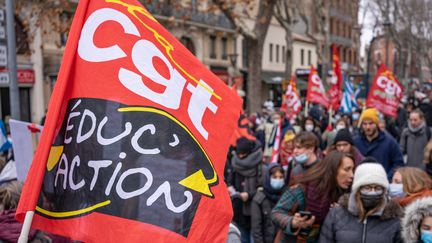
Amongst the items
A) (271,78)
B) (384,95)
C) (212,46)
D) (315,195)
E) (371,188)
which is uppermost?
(212,46)

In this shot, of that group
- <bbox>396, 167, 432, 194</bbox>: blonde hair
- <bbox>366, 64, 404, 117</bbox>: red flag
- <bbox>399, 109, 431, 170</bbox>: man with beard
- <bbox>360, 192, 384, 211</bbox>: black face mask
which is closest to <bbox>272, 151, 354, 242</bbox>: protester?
<bbox>360, 192, 384, 211</bbox>: black face mask

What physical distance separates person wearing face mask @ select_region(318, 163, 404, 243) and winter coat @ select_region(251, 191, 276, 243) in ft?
5.48

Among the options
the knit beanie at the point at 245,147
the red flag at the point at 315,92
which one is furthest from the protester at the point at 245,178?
the red flag at the point at 315,92

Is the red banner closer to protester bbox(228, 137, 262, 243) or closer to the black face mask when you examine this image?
protester bbox(228, 137, 262, 243)

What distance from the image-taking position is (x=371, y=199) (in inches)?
117

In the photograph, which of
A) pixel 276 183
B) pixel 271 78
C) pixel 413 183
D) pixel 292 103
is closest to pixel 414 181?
pixel 413 183

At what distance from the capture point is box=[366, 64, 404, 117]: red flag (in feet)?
31.3

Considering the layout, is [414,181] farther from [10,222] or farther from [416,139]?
[416,139]

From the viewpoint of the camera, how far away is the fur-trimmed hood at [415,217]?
2711 millimetres

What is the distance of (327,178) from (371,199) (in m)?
0.42

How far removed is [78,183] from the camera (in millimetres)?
2021

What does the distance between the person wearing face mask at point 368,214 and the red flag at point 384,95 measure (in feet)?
22.4

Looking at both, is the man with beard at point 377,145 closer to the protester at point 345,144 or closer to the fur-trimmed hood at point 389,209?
the protester at point 345,144

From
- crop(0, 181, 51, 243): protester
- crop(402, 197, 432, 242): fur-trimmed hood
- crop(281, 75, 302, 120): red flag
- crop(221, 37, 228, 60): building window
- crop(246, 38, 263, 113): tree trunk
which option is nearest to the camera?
crop(0, 181, 51, 243): protester
